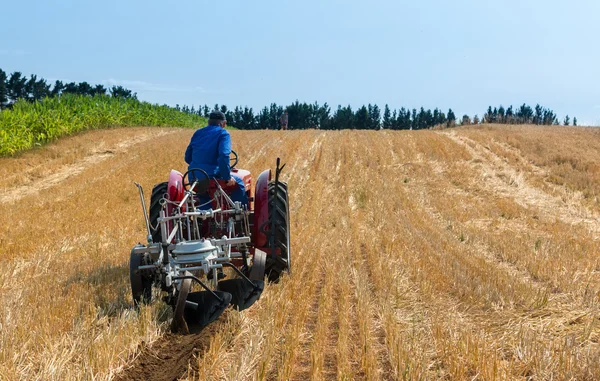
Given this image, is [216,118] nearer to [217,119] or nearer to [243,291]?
[217,119]

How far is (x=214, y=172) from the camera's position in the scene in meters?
5.06

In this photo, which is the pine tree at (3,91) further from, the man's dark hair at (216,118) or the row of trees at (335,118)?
the man's dark hair at (216,118)

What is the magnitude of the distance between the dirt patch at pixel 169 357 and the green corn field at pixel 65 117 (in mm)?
15863

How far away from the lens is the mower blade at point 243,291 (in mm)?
4043

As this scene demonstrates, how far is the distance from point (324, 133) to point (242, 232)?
1758 cm

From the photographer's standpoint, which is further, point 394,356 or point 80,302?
point 80,302

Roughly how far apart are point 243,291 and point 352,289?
4.90ft

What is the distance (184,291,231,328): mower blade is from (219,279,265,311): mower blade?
0.22 m

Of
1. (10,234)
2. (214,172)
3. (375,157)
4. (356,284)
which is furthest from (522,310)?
(375,157)

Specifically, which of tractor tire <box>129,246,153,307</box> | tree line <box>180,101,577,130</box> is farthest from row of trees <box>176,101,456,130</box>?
tractor tire <box>129,246,153,307</box>

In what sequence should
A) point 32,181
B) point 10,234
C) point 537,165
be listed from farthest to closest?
1. point 537,165
2. point 32,181
3. point 10,234

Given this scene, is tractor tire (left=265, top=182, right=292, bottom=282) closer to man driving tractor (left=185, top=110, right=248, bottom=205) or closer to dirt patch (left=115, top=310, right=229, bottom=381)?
man driving tractor (left=185, top=110, right=248, bottom=205)

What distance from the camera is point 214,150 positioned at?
16.6 feet

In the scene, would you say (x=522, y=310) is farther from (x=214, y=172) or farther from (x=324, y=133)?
(x=324, y=133)
